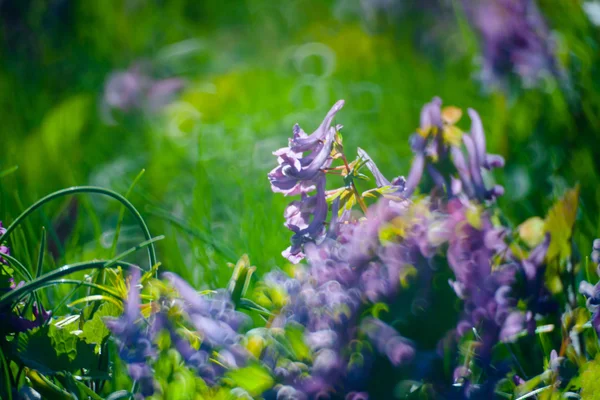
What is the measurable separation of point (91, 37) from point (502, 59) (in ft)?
5.56

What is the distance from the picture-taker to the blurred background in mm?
1231

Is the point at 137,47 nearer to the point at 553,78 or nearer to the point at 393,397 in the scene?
the point at 553,78

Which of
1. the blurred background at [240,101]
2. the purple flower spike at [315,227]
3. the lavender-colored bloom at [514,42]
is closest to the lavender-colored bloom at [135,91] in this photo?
the blurred background at [240,101]

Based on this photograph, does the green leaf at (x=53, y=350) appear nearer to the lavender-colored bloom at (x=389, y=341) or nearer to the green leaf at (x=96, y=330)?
the green leaf at (x=96, y=330)

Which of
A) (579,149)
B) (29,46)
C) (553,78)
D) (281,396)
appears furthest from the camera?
(29,46)

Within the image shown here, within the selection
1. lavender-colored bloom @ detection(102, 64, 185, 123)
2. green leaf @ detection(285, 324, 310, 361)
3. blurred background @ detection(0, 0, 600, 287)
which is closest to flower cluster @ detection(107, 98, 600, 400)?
green leaf @ detection(285, 324, 310, 361)

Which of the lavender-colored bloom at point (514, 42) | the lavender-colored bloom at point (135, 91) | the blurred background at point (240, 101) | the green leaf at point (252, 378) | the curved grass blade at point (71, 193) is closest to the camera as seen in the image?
the green leaf at point (252, 378)

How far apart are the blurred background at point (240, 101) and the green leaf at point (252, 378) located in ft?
1.28

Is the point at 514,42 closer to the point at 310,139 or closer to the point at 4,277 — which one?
the point at 310,139

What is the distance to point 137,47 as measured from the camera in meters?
2.59

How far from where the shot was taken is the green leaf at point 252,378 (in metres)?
0.50

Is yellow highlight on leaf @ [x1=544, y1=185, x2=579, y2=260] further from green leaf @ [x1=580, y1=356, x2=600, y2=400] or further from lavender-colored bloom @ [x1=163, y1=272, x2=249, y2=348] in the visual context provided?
lavender-colored bloom @ [x1=163, y1=272, x2=249, y2=348]

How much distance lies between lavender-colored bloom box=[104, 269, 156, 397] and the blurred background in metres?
0.35

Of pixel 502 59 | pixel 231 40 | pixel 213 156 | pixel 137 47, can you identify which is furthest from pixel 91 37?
pixel 502 59
